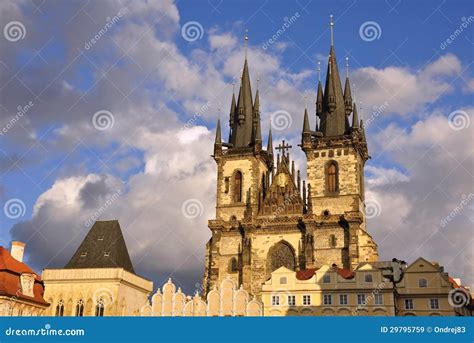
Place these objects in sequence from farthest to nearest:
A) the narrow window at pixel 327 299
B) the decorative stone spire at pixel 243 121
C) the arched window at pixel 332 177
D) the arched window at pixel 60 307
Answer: the decorative stone spire at pixel 243 121 < the arched window at pixel 332 177 < the arched window at pixel 60 307 < the narrow window at pixel 327 299

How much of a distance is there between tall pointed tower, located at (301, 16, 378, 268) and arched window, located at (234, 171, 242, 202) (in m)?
7.61

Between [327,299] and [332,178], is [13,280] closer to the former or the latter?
[327,299]

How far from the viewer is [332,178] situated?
61.8 meters

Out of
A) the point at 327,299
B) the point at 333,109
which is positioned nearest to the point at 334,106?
the point at 333,109

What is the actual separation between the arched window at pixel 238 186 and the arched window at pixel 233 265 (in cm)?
667

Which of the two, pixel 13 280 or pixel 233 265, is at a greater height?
pixel 233 265

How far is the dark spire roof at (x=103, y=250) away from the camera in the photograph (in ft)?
172

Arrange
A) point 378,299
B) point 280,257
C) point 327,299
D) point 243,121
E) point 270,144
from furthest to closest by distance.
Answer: point 270,144 → point 243,121 → point 280,257 → point 327,299 → point 378,299

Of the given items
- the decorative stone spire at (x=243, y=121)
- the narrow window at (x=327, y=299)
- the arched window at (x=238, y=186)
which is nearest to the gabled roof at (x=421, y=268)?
the narrow window at (x=327, y=299)

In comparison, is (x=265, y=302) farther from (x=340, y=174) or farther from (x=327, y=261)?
(x=340, y=174)

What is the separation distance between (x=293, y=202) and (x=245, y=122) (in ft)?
39.4

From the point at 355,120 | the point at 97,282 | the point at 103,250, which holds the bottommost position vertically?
the point at 97,282

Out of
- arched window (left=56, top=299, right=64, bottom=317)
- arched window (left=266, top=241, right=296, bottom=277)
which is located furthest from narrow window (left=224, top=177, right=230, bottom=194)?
arched window (left=56, top=299, right=64, bottom=317)

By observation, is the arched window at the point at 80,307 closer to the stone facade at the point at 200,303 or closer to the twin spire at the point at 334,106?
the stone facade at the point at 200,303
